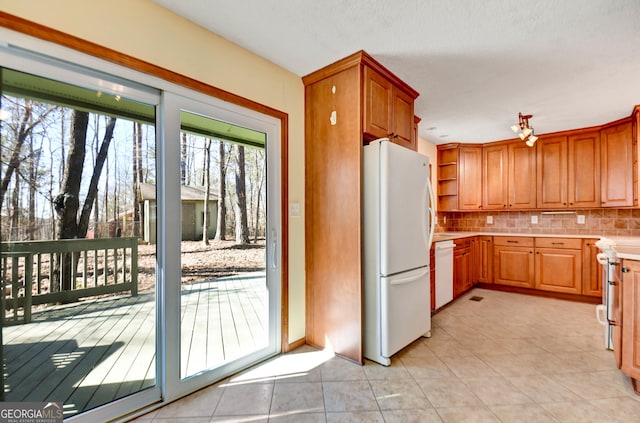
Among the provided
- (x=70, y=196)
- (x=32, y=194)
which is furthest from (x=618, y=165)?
(x=32, y=194)

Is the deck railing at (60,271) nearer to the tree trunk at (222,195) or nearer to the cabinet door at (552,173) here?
the tree trunk at (222,195)

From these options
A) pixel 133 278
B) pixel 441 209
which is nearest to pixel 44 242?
pixel 133 278

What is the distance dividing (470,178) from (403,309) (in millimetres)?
3362

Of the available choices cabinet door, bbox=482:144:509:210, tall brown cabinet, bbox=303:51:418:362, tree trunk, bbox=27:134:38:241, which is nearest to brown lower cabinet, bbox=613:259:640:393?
tall brown cabinet, bbox=303:51:418:362

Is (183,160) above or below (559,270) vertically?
above

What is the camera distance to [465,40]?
2.02m

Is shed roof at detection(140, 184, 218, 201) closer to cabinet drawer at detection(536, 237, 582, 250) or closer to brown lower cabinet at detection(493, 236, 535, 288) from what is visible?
brown lower cabinet at detection(493, 236, 535, 288)

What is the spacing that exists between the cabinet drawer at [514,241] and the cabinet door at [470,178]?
2.06ft

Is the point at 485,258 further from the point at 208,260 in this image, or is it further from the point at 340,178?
the point at 208,260

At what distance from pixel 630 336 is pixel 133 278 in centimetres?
325

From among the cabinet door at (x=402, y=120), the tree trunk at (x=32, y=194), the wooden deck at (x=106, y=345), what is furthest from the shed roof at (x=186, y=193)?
the cabinet door at (x=402, y=120)

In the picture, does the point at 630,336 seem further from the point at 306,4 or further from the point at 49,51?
the point at 49,51

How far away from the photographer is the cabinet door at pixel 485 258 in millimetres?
4477

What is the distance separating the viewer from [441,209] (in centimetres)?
497
